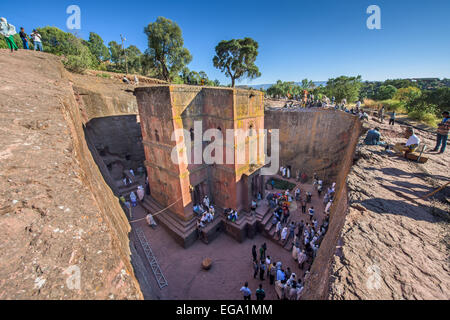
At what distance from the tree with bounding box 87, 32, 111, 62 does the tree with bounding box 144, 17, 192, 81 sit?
26273 millimetres

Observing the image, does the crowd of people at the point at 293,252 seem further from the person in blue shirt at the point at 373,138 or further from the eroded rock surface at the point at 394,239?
the person in blue shirt at the point at 373,138

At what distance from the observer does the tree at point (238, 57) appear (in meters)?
31.5

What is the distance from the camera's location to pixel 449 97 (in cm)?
2316

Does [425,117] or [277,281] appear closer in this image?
[277,281]

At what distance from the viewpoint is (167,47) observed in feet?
87.2

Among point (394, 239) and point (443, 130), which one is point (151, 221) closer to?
point (394, 239)

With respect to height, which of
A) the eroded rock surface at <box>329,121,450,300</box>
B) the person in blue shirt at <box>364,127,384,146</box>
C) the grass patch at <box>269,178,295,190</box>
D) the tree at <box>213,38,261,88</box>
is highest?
the tree at <box>213,38,261,88</box>

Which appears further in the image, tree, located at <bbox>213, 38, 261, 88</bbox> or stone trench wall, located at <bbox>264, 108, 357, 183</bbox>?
tree, located at <bbox>213, 38, 261, 88</bbox>

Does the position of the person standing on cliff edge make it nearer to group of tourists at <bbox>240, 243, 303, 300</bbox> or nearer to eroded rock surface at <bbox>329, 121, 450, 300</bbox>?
eroded rock surface at <bbox>329, 121, 450, 300</bbox>

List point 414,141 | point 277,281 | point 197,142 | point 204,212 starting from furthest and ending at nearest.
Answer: point 204,212
point 197,142
point 414,141
point 277,281

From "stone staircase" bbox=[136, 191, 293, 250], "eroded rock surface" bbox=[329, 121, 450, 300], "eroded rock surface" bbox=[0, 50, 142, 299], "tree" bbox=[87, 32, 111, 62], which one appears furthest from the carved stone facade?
"tree" bbox=[87, 32, 111, 62]

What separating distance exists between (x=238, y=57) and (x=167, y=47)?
39.1 ft

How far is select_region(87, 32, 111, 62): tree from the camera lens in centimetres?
4416

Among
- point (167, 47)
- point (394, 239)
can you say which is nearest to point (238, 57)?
point (167, 47)
